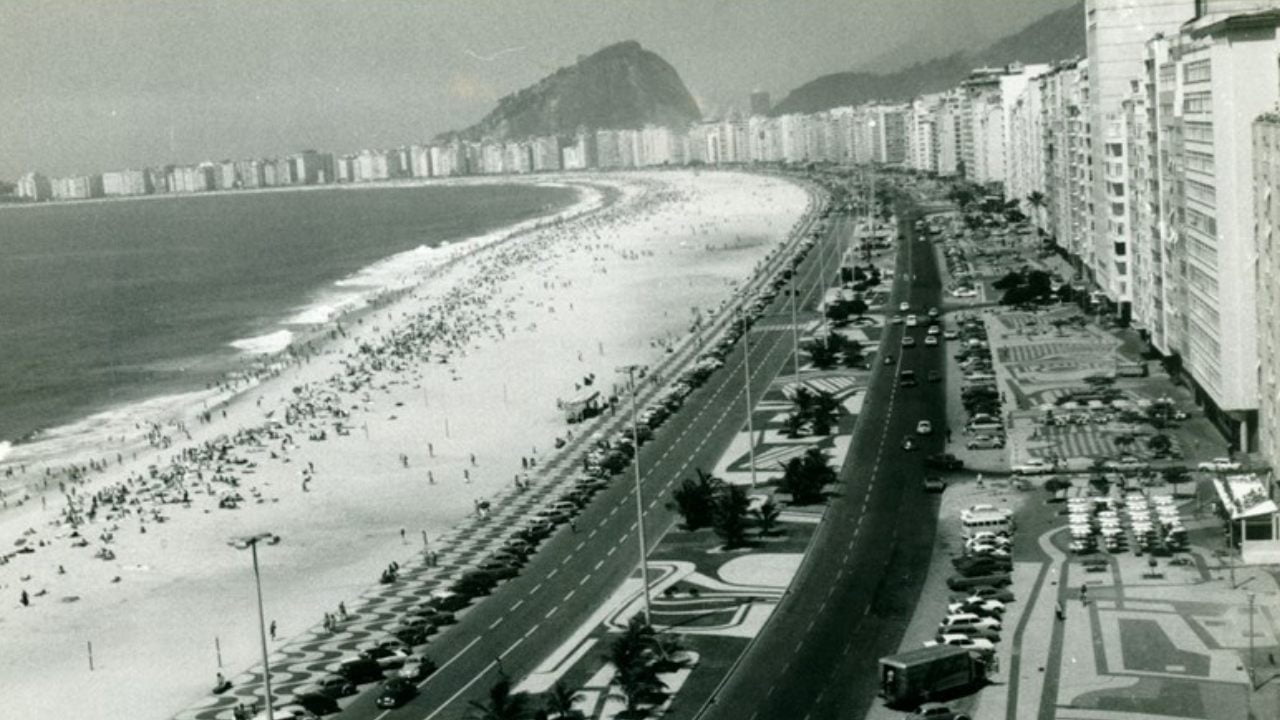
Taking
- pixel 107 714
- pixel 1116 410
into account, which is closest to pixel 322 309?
pixel 1116 410

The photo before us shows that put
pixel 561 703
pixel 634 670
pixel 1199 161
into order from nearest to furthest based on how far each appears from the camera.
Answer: pixel 561 703 < pixel 634 670 < pixel 1199 161

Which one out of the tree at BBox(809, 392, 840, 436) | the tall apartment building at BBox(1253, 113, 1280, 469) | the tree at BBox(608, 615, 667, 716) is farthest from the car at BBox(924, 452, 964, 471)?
the tree at BBox(608, 615, 667, 716)

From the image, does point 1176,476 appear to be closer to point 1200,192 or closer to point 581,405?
point 1200,192

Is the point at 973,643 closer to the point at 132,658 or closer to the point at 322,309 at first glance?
the point at 132,658

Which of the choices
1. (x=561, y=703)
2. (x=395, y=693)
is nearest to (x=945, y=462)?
(x=561, y=703)

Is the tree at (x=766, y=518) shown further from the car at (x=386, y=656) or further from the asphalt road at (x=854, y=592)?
the car at (x=386, y=656)

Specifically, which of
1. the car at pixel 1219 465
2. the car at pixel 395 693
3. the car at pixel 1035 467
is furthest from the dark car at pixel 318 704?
the car at pixel 1219 465
